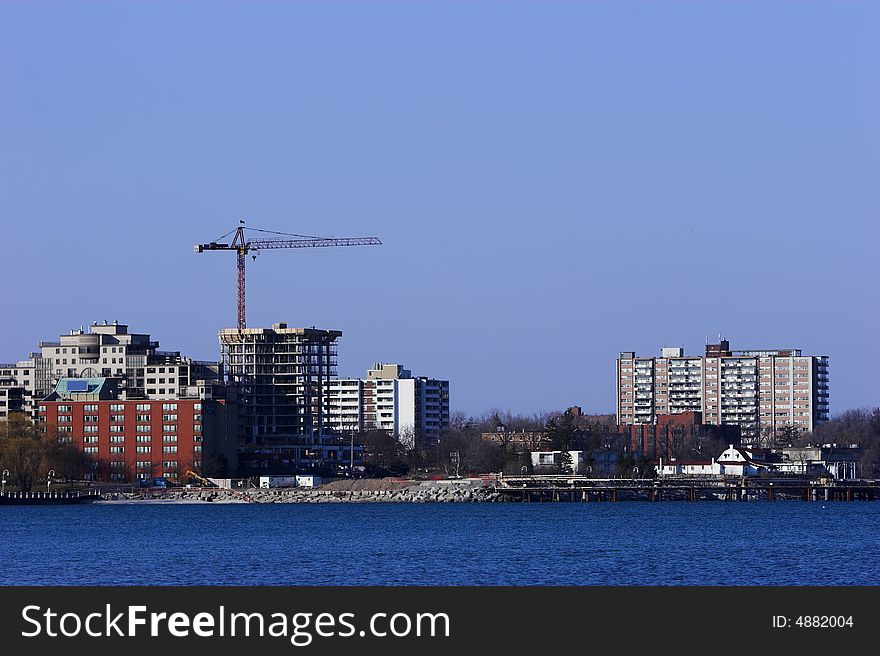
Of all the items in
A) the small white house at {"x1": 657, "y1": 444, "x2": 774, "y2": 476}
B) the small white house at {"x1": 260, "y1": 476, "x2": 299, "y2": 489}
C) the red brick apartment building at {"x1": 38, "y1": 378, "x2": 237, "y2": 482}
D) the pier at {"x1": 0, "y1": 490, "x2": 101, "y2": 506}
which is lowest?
the pier at {"x1": 0, "y1": 490, "x2": 101, "y2": 506}

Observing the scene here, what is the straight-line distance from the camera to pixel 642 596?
36.1m

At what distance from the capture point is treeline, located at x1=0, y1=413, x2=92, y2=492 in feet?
561

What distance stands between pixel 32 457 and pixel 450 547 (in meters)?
99.7

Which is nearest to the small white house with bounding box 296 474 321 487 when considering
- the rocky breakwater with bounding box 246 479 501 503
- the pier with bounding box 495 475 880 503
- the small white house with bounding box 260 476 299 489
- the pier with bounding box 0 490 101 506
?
the small white house with bounding box 260 476 299 489

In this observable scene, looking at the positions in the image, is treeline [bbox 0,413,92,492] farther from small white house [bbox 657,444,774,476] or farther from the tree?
small white house [bbox 657,444,774,476]

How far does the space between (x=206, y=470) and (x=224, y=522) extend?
65.8m

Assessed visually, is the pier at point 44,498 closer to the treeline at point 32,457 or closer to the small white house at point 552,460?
the treeline at point 32,457

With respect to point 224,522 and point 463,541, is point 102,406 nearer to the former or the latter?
point 224,522

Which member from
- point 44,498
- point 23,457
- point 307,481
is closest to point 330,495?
point 307,481

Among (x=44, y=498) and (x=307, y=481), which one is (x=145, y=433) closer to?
(x=307, y=481)

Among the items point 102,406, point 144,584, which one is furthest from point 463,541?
point 102,406

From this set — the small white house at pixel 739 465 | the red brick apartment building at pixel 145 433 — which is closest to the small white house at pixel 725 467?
the small white house at pixel 739 465

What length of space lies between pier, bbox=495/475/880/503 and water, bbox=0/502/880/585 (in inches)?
991

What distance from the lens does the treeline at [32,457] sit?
171000 mm
